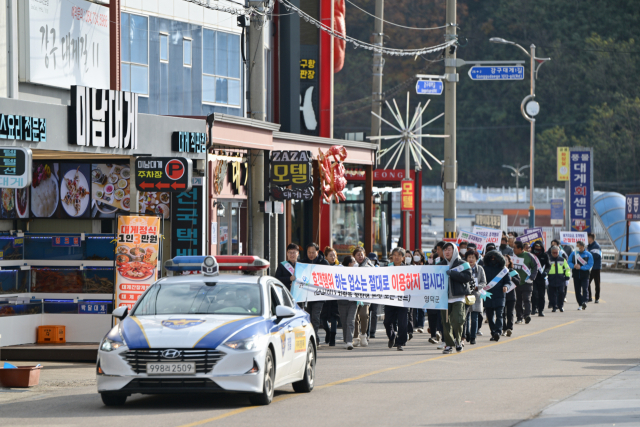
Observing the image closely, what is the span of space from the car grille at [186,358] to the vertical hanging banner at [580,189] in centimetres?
4189

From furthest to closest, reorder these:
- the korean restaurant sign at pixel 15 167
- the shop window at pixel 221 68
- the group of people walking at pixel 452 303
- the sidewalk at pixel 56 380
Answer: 1. the shop window at pixel 221 68
2. the group of people walking at pixel 452 303
3. the sidewalk at pixel 56 380
4. the korean restaurant sign at pixel 15 167

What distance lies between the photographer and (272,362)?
11430 mm

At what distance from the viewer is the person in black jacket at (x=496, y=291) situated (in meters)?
20.3

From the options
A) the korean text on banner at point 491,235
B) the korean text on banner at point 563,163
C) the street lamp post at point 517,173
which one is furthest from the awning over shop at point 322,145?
the street lamp post at point 517,173

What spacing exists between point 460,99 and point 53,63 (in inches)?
3638

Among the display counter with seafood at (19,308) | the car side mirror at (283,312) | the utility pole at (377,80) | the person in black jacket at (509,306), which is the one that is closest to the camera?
the car side mirror at (283,312)

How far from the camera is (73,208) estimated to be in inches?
715

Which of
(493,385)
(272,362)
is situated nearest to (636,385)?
(493,385)

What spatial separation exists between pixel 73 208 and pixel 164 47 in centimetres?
910

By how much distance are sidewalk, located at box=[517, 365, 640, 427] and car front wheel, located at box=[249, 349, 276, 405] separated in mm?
2651

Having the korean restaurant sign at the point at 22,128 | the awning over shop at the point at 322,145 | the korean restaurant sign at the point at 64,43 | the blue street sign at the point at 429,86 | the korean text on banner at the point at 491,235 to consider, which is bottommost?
the korean text on banner at the point at 491,235

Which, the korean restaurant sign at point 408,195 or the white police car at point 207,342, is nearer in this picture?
the white police car at point 207,342

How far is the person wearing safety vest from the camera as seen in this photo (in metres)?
27.5

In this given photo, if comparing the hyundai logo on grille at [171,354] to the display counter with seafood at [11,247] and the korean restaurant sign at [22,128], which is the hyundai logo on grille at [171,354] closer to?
the korean restaurant sign at [22,128]
